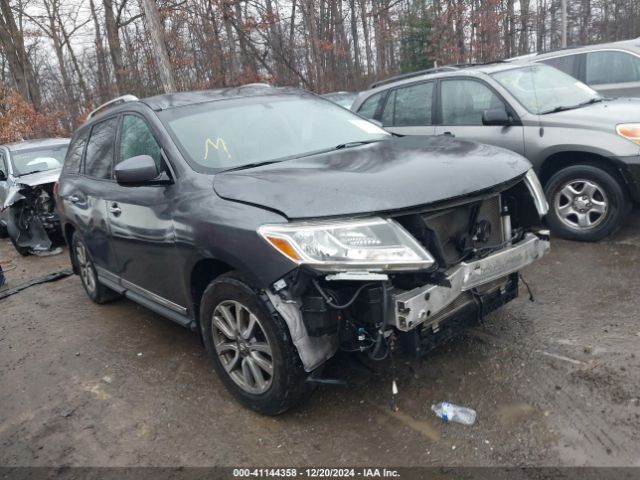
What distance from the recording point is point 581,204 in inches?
206

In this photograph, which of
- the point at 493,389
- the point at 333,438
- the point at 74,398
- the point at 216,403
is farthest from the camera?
the point at 74,398

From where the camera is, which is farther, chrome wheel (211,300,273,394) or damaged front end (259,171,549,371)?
chrome wheel (211,300,273,394)

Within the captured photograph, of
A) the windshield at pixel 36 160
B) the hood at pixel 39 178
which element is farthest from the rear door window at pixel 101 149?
the windshield at pixel 36 160

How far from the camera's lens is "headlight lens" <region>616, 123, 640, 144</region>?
485 centimetres

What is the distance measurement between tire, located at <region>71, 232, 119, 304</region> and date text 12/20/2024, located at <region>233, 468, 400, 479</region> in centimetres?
313

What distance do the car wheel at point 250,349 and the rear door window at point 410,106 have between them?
4.19 m

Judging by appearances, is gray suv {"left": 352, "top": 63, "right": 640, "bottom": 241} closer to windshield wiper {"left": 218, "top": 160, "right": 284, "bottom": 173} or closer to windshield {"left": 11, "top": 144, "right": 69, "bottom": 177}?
windshield wiper {"left": 218, "top": 160, "right": 284, "bottom": 173}

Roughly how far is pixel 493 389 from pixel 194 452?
173 centimetres

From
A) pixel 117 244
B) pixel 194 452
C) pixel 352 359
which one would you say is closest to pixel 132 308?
pixel 117 244

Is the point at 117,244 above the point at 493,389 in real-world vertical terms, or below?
above

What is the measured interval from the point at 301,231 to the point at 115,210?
6.99 feet

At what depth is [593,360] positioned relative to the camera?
3262 mm

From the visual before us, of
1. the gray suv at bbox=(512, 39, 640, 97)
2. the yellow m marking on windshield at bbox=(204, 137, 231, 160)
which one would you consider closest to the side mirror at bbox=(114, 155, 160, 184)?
the yellow m marking on windshield at bbox=(204, 137, 231, 160)

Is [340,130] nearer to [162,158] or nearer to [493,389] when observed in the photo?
[162,158]
